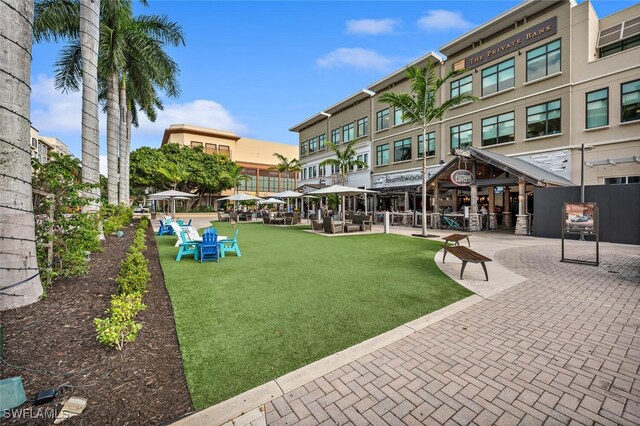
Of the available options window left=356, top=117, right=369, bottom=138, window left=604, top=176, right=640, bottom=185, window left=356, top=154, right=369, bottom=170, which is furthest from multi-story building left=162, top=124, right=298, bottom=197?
window left=604, top=176, right=640, bottom=185

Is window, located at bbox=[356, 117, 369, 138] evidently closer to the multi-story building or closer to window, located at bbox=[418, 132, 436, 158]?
window, located at bbox=[418, 132, 436, 158]

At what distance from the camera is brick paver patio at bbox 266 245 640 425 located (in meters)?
2.49

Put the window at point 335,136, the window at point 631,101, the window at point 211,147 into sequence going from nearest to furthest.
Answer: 1. the window at point 631,101
2. the window at point 335,136
3. the window at point 211,147

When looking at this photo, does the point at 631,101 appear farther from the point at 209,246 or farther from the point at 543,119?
the point at 209,246

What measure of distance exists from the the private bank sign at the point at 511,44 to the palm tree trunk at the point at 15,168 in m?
23.5

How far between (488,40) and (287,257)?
71.4ft

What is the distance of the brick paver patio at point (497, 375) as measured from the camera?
2.49m

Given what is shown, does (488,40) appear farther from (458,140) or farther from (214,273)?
(214,273)

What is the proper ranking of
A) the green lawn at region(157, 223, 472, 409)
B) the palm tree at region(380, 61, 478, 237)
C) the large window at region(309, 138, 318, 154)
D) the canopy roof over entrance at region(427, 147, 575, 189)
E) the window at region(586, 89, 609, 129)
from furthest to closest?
the large window at region(309, 138, 318, 154)
the window at region(586, 89, 609, 129)
the palm tree at region(380, 61, 478, 237)
the canopy roof over entrance at region(427, 147, 575, 189)
the green lawn at region(157, 223, 472, 409)

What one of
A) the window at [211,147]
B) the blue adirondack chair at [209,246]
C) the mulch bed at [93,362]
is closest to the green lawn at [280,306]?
the mulch bed at [93,362]

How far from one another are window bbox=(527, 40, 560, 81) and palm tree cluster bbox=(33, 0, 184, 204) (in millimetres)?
22069

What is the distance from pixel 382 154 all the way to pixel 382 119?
11.8 feet

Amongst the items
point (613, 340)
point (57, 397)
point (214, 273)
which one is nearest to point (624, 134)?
point (613, 340)

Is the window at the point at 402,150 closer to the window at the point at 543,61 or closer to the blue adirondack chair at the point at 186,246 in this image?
the window at the point at 543,61
